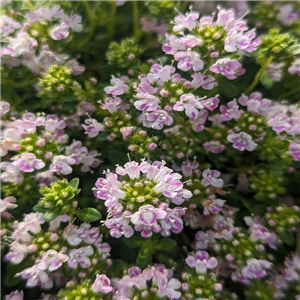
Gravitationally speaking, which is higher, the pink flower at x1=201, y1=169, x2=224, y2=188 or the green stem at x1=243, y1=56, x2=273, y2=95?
the green stem at x1=243, y1=56, x2=273, y2=95

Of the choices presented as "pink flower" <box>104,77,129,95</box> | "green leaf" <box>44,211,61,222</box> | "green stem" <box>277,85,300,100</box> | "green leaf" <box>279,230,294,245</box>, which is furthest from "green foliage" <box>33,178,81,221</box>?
"green stem" <box>277,85,300,100</box>

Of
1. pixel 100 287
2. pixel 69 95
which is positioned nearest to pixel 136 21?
pixel 69 95

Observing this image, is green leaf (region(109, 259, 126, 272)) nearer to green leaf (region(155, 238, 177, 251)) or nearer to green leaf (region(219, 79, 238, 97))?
green leaf (region(155, 238, 177, 251))

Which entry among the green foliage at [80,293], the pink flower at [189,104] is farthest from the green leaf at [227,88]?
the green foliage at [80,293]

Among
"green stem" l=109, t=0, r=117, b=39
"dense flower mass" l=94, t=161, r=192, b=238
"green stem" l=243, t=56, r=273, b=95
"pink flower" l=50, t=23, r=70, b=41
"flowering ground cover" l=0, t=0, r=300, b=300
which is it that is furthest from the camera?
"green stem" l=109, t=0, r=117, b=39

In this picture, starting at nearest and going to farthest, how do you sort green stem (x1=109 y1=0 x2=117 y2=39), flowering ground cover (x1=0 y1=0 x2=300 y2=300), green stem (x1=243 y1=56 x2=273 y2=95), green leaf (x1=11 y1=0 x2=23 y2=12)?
flowering ground cover (x1=0 y1=0 x2=300 y2=300) < green stem (x1=243 y1=56 x2=273 y2=95) < green leaf (x1=11 y1=0 x2=23 y2=12) < green stem (x1=109 y1=0 x2=117 y2=39)

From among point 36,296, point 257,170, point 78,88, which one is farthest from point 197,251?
point 78,88

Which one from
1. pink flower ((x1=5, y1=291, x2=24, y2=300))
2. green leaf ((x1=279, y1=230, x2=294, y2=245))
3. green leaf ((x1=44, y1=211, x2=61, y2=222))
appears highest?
green leaf ((x1=279, y1=230, x2=294, y2=245))

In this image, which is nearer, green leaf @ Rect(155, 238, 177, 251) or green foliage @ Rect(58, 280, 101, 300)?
green foliage @ Rect(58, 280, 101, 300)
